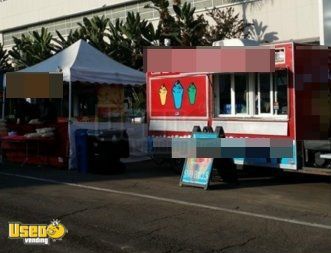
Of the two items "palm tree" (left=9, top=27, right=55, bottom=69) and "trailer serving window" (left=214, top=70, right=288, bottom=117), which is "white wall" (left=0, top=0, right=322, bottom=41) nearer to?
"trailer serving window" (left=214, top=70, right=288, bottom=117)

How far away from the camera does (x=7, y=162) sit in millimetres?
17328

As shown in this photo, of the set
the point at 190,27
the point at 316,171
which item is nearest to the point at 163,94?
the point at 316,171

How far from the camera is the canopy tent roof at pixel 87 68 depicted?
16.4m

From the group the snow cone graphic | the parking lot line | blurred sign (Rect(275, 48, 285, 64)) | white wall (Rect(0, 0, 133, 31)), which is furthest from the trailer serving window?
white wall (Rect(0, 0, 133, 31))

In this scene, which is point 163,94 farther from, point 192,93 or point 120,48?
point 120,48

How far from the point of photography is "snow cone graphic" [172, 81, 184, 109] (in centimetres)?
1430

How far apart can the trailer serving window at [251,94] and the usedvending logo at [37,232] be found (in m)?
5.88

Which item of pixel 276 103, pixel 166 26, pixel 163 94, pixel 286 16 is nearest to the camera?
pixel 276 103

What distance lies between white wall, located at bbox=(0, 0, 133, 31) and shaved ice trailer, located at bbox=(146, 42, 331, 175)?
910 inches

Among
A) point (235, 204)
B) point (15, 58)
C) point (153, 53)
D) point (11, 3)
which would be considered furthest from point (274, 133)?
point (11, 3)

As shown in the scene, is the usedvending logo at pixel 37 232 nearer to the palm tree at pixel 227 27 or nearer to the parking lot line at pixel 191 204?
the parking lot line at pixel 191 204

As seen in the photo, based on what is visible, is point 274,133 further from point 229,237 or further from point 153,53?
point 229,237

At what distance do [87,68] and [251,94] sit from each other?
5960 millimetres

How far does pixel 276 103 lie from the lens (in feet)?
39.9
